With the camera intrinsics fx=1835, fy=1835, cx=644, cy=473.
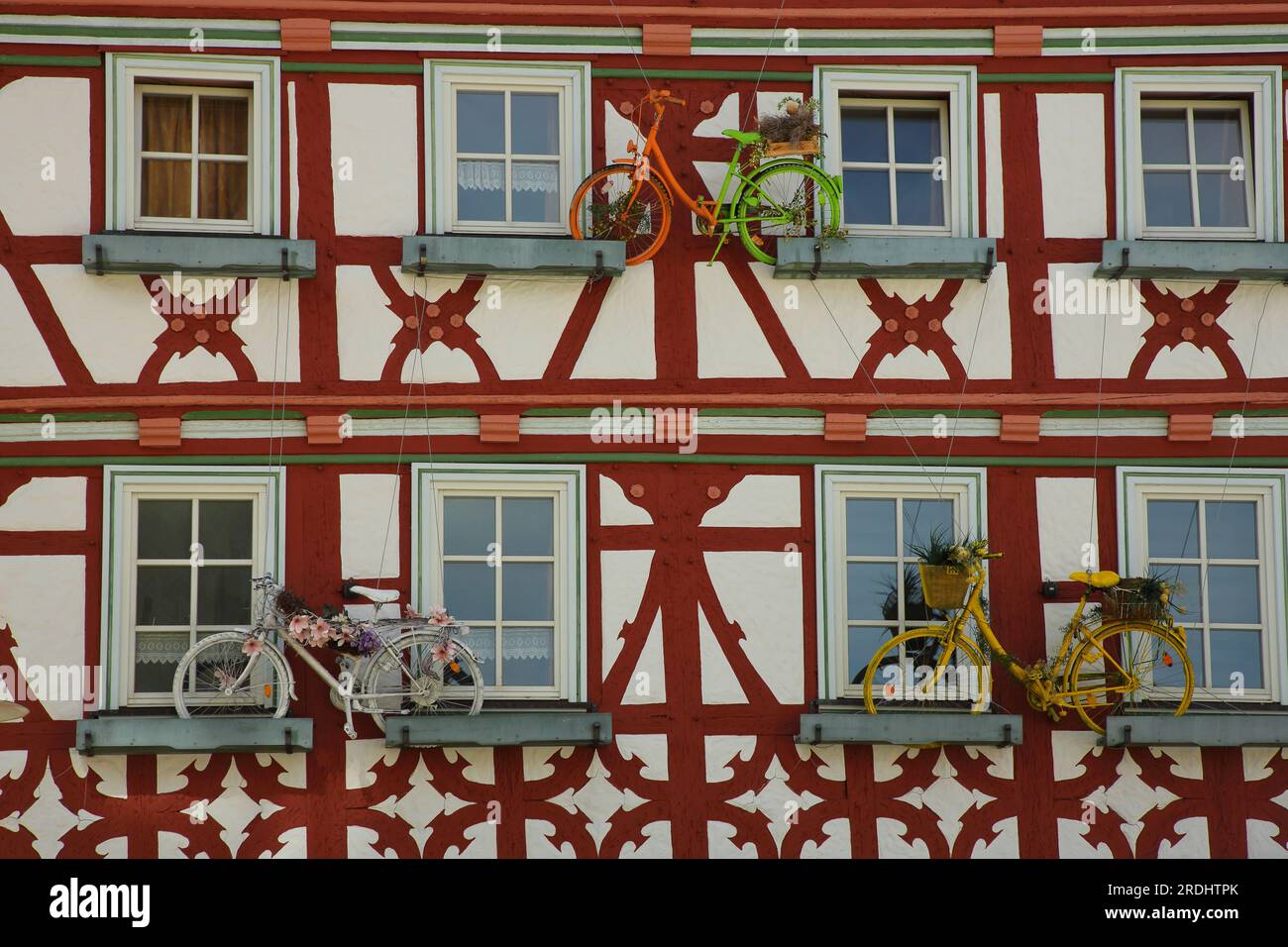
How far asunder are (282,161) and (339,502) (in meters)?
2.06

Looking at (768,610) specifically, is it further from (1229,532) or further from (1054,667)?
(1229,532)

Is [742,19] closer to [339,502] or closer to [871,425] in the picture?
[871,425]

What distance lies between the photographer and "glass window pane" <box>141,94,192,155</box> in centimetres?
1095

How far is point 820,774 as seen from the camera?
10.6 metres

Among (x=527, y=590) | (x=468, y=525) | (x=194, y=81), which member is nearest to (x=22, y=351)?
(x=194, y=81)

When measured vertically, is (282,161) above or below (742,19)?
below

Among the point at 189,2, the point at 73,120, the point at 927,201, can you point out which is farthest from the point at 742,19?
the point at 73,120

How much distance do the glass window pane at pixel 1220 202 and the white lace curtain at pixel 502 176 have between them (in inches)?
156

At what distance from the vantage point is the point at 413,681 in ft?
33.7

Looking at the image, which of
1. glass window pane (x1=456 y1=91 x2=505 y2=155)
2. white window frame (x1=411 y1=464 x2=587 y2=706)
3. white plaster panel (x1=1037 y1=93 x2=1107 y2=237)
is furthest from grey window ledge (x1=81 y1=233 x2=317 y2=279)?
white plaster panel (x1=1037 y1=93 x2=1107 y2=237)

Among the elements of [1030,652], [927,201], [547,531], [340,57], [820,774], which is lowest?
[820,774]

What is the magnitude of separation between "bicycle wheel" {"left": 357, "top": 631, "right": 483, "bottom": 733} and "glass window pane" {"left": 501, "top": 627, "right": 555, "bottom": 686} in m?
0.29

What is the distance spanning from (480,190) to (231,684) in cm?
324

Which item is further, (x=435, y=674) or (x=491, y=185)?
(x=491, y=185)
